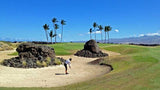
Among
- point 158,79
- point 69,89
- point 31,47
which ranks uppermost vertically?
point 31,47

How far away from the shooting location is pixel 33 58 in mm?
24484

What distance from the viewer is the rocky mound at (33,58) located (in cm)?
2231

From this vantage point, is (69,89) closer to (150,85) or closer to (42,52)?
(150,85)

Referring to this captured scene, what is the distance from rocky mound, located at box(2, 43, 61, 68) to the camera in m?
22.3

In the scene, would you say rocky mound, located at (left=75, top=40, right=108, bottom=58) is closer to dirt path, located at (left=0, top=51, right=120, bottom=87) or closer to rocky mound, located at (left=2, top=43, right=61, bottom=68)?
rocky mound, located at (left=2, top=43, right=61, bottom=68)

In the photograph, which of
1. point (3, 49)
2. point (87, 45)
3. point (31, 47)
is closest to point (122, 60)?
point (31, 47)

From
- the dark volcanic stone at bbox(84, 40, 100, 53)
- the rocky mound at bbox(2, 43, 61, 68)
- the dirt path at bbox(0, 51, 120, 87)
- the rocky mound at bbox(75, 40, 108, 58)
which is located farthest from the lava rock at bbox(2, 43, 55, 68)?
the dark volcanic stone at bbox(84, 40, 100, 53)

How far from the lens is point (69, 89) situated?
10.8 m

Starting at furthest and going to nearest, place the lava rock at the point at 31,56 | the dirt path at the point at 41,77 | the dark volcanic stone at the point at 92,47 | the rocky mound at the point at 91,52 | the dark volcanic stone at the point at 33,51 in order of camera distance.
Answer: the dark volcanic stone at the point at 92,47 < the rocky mound at the point at 91,52 < the dark volcanic stone at the point at 33,51 < the lava rock at the point at 31,56 < the dirt path at the point at 41,77

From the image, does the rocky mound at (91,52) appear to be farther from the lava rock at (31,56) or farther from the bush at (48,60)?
the bush at (48,60)

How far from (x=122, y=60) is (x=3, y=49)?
36.3 m

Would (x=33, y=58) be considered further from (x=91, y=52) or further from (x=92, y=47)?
(x=92, y=47)

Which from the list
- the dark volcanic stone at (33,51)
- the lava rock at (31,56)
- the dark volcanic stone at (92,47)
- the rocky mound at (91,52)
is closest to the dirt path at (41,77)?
→ the lava rock at (31,56)

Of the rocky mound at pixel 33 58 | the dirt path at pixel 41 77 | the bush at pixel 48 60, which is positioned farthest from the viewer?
the bush at pixel 48 60
